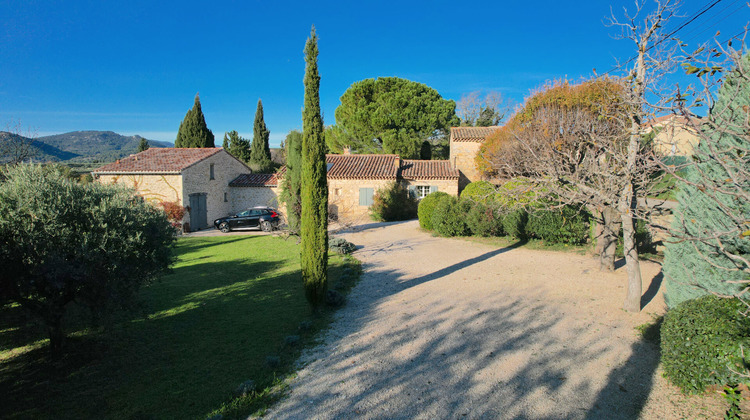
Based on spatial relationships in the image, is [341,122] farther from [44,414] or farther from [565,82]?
[44,414]

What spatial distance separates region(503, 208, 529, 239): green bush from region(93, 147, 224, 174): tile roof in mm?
17587

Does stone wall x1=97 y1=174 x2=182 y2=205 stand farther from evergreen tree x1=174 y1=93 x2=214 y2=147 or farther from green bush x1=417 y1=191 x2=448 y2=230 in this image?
green bush x1=417 y1=191 x2=448 y2=230

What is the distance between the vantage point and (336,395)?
460 cm

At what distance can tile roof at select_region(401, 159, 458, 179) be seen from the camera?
80.2 feet

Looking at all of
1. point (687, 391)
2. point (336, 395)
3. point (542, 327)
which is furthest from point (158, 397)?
point (687, 391)

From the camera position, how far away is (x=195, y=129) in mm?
32906

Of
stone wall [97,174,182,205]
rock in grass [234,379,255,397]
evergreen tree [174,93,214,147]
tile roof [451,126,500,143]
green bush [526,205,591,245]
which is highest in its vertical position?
evergreen tree [174,93,214,147]

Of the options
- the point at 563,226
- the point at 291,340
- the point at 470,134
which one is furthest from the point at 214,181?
the point at 563,226

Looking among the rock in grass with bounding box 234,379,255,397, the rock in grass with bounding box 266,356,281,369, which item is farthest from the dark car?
the rock in grass with bounding box 234,379,255,397

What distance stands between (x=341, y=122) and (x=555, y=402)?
3267cm

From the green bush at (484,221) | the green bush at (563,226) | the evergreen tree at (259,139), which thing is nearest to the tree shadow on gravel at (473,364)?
the green bush at (563,226)

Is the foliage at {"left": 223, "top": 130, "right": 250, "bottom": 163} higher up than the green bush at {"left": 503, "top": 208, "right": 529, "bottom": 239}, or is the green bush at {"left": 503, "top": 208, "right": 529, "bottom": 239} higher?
the foliage at {"left": 223, "top": 130, "right": 250, "bottom": 163}

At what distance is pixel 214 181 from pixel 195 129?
12030mm

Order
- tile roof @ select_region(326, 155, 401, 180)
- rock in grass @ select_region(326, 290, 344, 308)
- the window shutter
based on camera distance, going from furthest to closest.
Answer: the window shutter → tile roof @ select_region(326, 155, 401, 180) → rock in grass @ select_region(326, 290, 344, 308)
